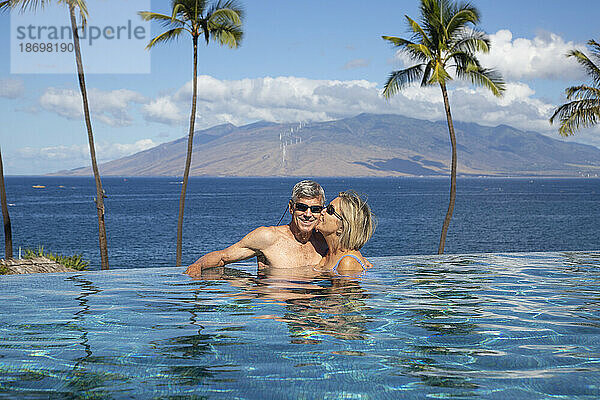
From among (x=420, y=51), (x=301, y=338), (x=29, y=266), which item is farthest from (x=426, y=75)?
(x=301, y=338)

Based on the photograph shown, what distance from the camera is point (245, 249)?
910 cm

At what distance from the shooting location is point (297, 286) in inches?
338

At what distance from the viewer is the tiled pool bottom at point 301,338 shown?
4324 millimetres

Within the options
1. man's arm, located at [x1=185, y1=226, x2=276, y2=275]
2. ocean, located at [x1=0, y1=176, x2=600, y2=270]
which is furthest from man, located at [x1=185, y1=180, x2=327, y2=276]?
ocean, located at [x1=0, y1=176, x2=600, y2=270]

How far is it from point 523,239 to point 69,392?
7354 centimetres

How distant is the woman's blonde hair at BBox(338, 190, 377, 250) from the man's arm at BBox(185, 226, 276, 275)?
121 centimetres

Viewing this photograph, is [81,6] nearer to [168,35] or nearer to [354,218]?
[168,35]

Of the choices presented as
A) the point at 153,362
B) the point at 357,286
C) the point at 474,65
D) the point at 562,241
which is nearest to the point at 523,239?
the point at 562,241

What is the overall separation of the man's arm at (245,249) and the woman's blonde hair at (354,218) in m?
1.21

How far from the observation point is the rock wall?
15289mm

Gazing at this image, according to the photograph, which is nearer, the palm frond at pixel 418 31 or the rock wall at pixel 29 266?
the rock wall at pixel 29 266

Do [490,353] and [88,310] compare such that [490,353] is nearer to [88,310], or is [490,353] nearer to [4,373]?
[4,373]

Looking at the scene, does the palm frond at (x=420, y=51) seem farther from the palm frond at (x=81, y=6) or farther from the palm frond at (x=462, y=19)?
the palm frond at (x=81, y=6)

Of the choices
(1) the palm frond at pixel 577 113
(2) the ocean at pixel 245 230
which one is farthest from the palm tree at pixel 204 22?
(2) the ocean at pixel 245 230
